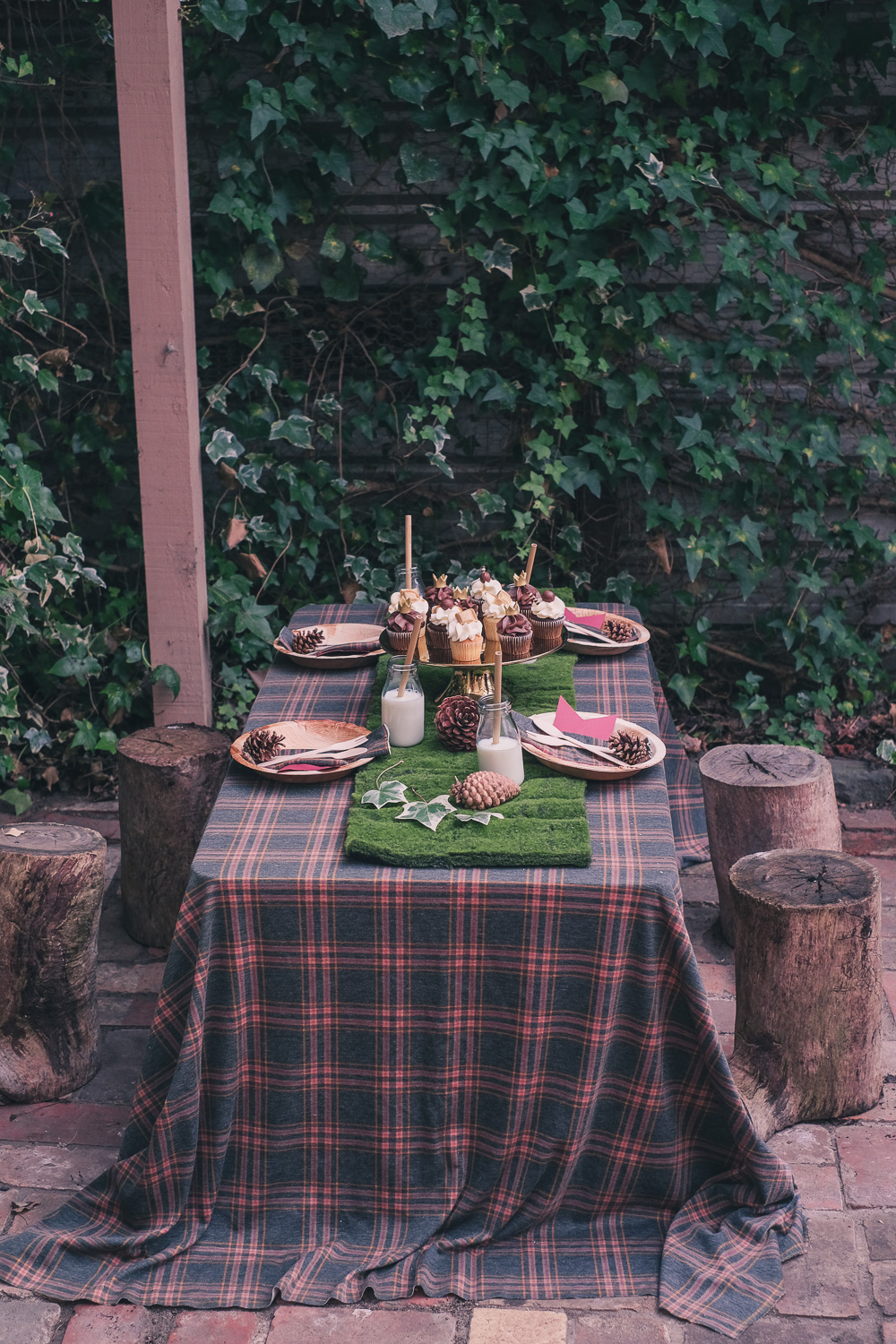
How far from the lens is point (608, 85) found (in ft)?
13.1

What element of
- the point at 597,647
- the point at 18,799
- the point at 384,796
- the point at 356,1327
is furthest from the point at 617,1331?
the point at 18,799

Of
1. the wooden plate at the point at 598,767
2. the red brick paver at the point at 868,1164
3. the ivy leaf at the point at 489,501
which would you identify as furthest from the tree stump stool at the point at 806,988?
the ivy leaf at the point at 489,501

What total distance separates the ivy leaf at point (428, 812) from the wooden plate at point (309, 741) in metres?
0.22

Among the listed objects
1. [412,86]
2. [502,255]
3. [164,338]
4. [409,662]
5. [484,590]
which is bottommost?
[409,662]

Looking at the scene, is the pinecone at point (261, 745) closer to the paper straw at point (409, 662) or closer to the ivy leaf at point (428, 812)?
the paper straw at point (409, 662)

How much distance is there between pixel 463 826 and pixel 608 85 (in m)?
2.63

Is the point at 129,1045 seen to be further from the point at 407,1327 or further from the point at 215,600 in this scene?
the point at 215,600

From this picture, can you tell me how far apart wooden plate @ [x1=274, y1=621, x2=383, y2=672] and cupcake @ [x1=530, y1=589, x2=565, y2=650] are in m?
0.44

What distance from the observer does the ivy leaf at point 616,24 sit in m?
3.85

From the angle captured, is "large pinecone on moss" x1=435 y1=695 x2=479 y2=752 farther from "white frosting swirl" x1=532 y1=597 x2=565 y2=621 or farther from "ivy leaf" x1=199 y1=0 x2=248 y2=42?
"ivy leaf" x1=199 y1=0 x2=248 y2=42

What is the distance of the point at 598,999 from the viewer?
7.54 feet

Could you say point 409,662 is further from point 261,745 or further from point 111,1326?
point 111,1326

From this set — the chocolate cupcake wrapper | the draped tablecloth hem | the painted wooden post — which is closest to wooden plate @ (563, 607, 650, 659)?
the chocolate cupcake wrapper

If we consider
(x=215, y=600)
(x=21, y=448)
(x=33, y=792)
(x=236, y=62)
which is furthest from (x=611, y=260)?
(x=33, y=792)
